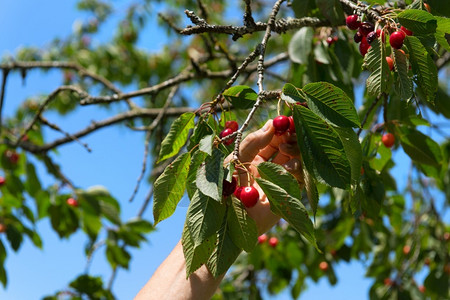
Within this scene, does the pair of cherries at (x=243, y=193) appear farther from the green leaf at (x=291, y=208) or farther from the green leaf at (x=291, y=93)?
the green leaf at (x=291, y=93)

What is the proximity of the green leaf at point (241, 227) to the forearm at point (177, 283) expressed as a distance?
273mm

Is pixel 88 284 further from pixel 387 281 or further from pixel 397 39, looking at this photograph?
pixel 397 39

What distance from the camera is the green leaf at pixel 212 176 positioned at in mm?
1067

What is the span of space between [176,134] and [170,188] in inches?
8.4

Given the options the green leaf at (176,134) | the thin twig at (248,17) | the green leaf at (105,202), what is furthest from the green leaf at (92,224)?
the thin twig at (248,17)

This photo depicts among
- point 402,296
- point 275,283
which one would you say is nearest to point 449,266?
point 402,296

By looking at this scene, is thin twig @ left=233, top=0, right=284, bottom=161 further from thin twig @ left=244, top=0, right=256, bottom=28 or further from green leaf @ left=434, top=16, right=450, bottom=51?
green leaf @ left=434, top=16, right=450, bottom=51

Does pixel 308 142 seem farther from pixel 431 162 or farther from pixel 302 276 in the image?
pixel 302 276

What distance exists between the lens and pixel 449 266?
339 centimetres

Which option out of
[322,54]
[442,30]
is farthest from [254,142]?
[322,54]

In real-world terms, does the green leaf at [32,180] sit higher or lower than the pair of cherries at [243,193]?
higher

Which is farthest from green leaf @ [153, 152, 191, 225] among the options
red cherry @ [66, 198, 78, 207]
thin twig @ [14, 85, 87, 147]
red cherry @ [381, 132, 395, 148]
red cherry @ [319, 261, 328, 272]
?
red cherry @ [319, 261, 328, 272]

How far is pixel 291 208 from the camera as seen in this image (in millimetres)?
1143

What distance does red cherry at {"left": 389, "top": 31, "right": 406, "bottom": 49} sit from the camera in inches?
49.0
